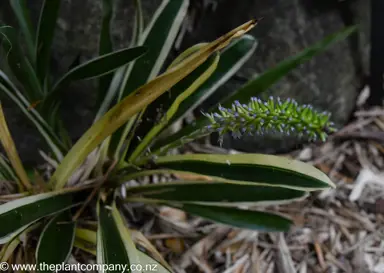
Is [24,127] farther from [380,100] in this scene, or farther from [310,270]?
[380,100]

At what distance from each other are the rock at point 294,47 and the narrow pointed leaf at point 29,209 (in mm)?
422

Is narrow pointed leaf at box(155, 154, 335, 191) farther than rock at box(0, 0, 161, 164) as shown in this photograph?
No

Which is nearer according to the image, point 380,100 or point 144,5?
point 144,5

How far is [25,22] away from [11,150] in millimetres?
235

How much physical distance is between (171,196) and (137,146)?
0.10m

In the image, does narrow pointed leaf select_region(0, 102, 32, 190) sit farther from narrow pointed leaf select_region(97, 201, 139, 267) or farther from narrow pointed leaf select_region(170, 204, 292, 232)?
narrow pointed leaf select_region(170, 204, 292, 232)

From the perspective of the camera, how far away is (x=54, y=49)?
103 centimetres

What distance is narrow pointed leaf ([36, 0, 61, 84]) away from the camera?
34.5 inches

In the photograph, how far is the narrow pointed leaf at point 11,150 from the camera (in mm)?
742

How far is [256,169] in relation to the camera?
0.75 meters

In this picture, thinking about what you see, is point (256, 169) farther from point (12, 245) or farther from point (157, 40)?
point (12, 245)

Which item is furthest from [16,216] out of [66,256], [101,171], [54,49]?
[54,49]

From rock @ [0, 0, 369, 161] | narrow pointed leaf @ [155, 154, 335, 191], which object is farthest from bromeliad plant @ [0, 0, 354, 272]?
rock @ [0, 0, 369, 161]

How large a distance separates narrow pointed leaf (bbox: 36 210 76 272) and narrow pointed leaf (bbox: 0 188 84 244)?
2cm
